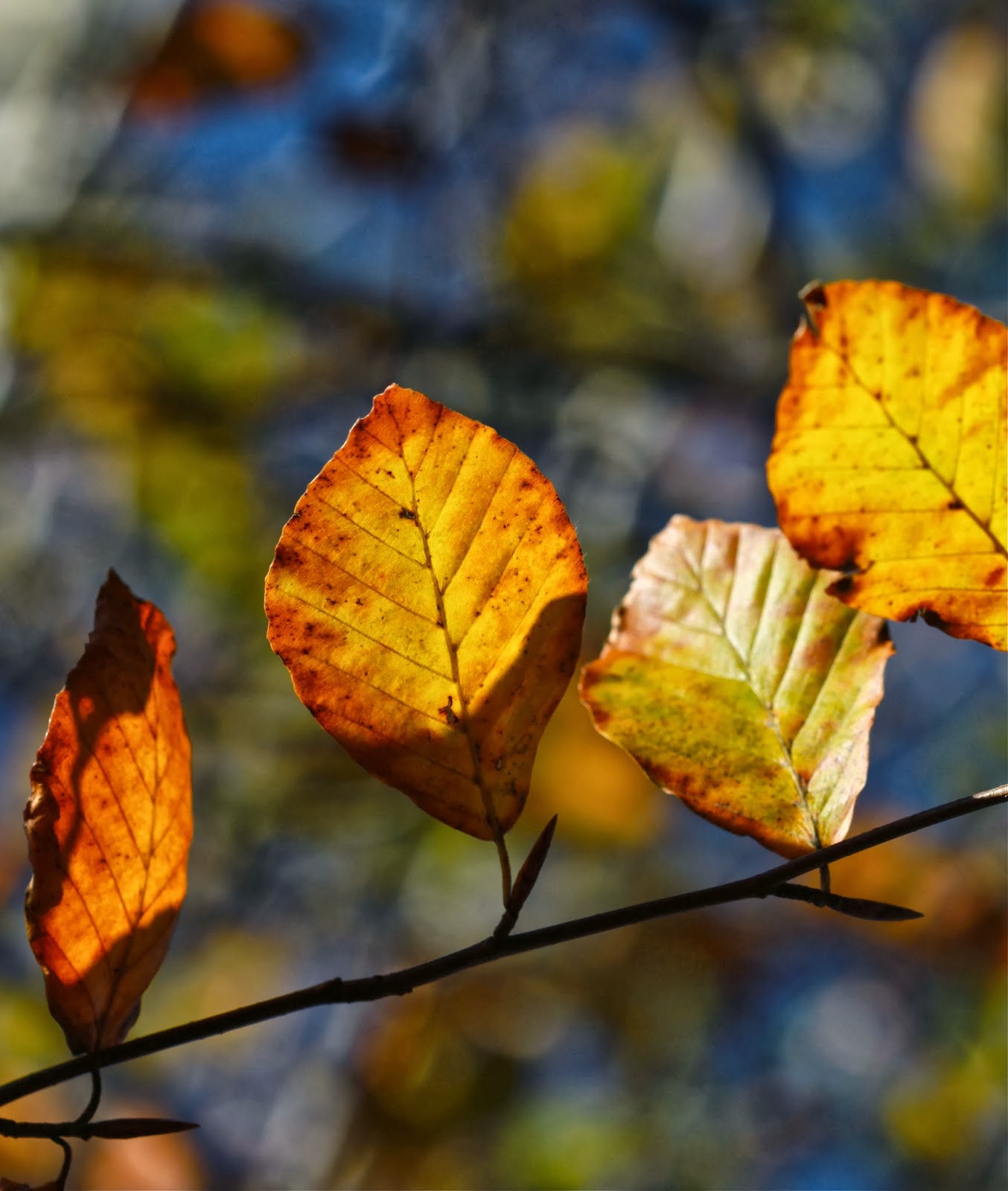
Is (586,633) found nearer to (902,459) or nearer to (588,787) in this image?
(588,787)

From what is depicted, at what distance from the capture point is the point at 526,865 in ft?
1.23


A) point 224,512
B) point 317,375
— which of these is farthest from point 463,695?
point 224,512

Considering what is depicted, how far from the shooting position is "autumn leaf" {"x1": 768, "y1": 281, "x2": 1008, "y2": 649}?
1.32 ft

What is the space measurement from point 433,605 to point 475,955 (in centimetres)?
13

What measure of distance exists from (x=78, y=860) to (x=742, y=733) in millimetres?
287

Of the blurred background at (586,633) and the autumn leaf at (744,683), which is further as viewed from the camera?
the blurred background at (586,633)

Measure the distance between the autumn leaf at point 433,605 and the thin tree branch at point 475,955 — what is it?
0.06m

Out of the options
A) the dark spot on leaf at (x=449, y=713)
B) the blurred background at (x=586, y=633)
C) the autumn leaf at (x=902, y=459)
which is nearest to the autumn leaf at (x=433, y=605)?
the dark spot on leaf at (x=449, y=713)

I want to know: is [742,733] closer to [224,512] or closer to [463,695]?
[463,695]

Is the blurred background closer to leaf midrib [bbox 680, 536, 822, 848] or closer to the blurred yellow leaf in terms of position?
the blurred yellow leaf

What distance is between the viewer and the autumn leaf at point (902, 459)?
404 mm

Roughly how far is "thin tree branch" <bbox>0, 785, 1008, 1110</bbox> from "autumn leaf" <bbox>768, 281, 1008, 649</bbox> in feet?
0.29

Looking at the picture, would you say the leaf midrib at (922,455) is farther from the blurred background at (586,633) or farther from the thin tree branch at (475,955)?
the blurred background at (586,633)

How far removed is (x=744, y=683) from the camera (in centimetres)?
48
